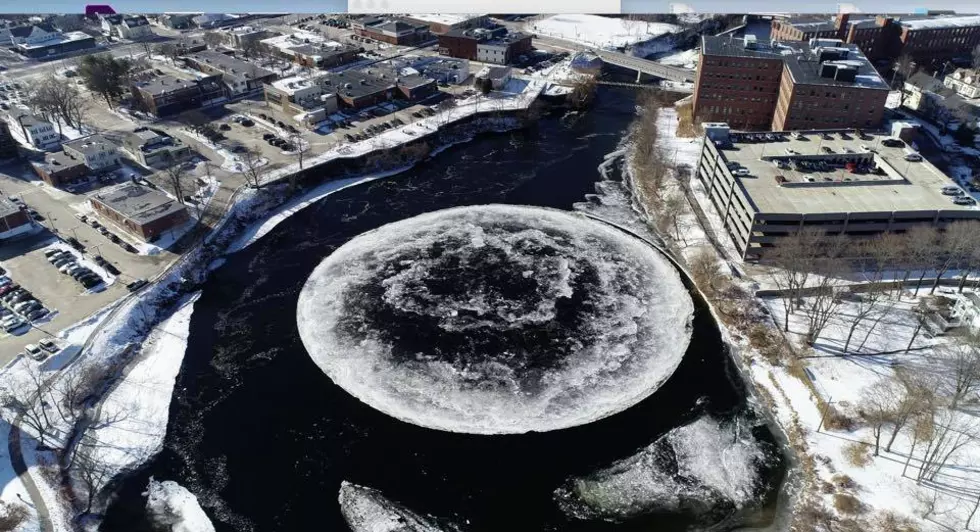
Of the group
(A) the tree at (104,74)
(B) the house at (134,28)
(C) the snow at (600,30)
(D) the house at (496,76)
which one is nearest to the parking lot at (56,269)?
(A) the tree at (104,74)

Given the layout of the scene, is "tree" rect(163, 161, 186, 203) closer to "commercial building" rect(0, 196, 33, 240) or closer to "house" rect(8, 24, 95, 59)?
"commercial building" rect(0, 196, 33, 240)

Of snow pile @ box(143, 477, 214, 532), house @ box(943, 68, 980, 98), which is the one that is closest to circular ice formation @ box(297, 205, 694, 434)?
snow pile @ box(143, 477, 214, 532)

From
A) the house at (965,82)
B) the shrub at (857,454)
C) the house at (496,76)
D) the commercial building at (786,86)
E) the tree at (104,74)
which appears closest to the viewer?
the shrub at (857,454)

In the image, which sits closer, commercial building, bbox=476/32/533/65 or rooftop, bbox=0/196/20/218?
rooftop, bbox=0/196/20/218

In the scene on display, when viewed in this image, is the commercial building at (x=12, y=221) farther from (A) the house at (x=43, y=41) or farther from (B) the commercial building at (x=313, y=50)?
(A) the house at (x=43, y=41)

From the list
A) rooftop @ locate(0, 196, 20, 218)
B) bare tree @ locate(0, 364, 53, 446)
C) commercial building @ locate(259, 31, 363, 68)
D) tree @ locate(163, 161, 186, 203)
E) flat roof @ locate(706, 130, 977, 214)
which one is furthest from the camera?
commercial building @ locate(259, 31, 363, 68)

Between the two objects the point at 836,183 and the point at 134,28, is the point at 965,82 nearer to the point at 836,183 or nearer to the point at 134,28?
the point at 836,183

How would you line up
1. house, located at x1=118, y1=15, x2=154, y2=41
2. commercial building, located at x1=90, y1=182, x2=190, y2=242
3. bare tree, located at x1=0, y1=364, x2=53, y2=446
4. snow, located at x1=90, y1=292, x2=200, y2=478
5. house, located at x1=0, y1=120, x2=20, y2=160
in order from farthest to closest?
house, located at x1=118, y1=15, x2=154, y2=41 → house, located at x1=0, y1=120, x2=20, y2=160 → commercial building, located at x1=90, y1=182, x2=190, y2=242 → snow, located at x1=90, y1=292, x2=200, y2=478 → bare tree, located at x1=0, y1=364, x2=53, y2=446

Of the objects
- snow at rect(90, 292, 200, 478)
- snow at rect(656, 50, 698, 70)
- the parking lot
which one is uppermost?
snow at rect(656, 50, 698, 70)
